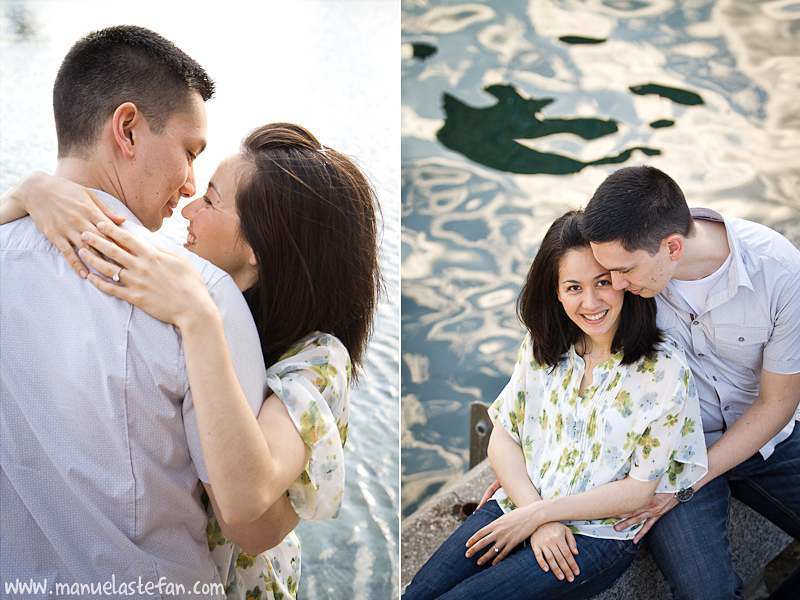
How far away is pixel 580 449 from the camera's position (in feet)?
6.86

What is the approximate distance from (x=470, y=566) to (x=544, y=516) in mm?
302

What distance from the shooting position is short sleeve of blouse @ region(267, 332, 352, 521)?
1.22 metres

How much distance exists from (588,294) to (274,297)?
1.07m

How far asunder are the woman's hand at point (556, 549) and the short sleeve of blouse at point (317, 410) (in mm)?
908

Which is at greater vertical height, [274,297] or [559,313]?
[274,297]

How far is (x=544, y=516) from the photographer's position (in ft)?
6.58

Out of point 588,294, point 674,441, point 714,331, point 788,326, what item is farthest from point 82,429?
point 788,326

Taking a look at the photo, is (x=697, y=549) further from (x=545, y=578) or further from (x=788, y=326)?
(x=788, y=326)

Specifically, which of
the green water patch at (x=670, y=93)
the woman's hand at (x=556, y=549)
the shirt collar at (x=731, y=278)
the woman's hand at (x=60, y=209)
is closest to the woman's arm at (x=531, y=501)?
the woman's hand at (x=556, y=549)

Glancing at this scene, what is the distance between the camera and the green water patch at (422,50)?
707cm

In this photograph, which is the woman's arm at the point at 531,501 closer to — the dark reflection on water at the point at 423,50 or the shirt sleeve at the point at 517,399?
the shirt sleeve at the point at 517,399

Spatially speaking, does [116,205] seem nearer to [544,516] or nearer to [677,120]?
[544,516]

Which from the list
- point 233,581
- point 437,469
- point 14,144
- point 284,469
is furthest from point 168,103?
point 14,144

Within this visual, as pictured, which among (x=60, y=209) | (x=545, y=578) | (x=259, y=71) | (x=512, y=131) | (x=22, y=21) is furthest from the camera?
Result: (x=512, y=131)
